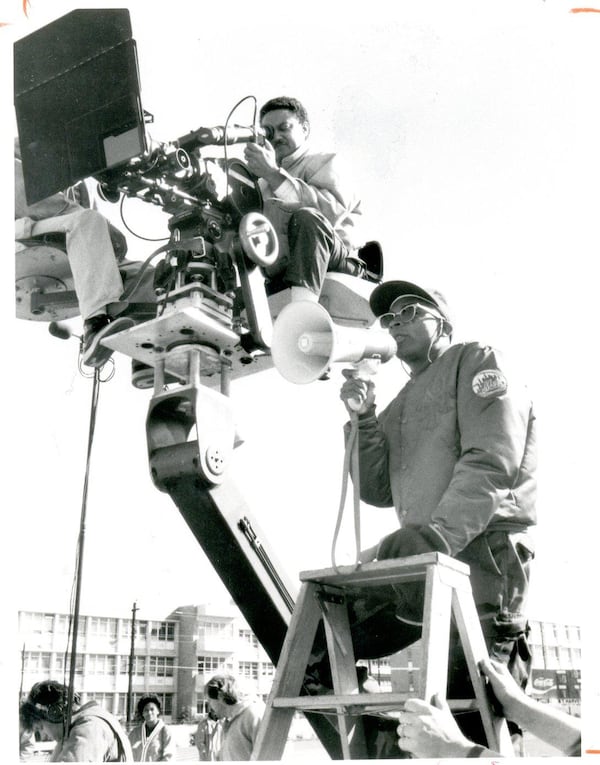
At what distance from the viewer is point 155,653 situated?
4.25 meters

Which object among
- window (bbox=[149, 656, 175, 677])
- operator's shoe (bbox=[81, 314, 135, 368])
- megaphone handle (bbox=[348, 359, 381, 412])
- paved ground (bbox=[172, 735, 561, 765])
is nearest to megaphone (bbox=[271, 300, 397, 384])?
megaphone handle (bbox=[348, 359, 381, 412])

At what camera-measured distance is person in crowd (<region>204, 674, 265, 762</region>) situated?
149 inches

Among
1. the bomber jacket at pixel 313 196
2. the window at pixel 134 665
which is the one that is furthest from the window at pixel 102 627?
the bomber jacket at pixel 313 196

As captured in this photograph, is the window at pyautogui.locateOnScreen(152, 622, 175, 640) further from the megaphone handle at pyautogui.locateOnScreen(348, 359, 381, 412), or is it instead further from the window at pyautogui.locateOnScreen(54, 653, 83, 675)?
the megaphone handle at pyautogui.locateOnScreen(348, 359, 381, 412)

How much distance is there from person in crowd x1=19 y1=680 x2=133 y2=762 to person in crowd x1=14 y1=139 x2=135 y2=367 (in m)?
1.55

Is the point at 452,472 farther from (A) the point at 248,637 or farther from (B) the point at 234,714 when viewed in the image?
(B) the point at 234,714

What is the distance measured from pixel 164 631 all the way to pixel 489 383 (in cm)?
223

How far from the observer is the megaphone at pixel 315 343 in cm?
290

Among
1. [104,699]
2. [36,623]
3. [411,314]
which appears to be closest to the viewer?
[411,314]

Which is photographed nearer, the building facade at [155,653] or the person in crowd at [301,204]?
the building facade at [155,653]

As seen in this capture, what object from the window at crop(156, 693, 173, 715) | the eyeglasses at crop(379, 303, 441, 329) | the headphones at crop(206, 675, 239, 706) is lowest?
the window at crop(156, 693, 173, 715)

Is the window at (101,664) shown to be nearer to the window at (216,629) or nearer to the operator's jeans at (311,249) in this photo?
the window at (216,629)

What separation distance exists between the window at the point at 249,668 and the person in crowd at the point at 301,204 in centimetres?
173

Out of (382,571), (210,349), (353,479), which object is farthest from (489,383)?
(210,349)
